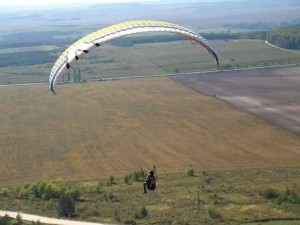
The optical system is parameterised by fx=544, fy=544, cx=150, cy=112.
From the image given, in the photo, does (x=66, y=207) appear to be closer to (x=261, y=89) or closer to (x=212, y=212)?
(x=212, y=212)

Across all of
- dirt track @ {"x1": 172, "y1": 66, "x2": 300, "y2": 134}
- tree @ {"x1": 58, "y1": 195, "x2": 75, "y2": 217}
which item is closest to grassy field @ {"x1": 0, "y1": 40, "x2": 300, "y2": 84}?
dirt track @ {"x1": 172, "y1": 66, "x2": 300, "y2": 134}

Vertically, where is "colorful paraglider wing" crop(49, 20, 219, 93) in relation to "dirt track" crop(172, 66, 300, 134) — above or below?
above

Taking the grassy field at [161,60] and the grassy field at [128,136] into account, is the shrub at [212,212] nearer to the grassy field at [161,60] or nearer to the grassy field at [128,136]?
the grassy field at [128,136]

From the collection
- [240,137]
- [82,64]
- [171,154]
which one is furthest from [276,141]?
[82,64]

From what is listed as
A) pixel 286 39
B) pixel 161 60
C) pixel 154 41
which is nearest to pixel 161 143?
pixel 161 60

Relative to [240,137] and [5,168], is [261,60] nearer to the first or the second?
[240,137]

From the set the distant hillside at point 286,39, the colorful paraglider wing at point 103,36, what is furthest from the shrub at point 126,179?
the distant hillside at point 286,39

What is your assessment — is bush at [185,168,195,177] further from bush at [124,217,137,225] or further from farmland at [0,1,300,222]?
bush at [124,217,137,225]
